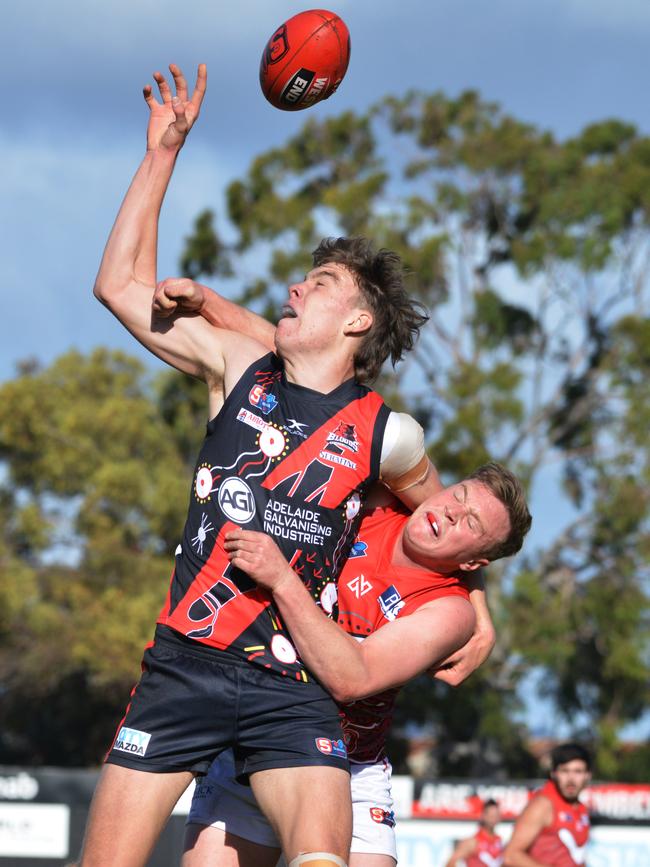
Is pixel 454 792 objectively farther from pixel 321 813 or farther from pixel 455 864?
pixel 321 813

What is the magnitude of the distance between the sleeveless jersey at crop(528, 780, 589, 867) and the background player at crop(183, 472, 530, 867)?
479 cm

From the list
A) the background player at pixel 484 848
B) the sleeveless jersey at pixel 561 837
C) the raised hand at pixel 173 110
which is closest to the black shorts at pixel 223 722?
the raised hand at pixel 173 110

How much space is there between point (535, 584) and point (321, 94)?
67.3ft

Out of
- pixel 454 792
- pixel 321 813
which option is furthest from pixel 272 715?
pixel 454 792

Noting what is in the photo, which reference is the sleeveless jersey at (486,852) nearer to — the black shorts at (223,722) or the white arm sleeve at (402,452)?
the white arm sleeve at (402,452)

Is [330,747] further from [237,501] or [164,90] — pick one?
[164,90]

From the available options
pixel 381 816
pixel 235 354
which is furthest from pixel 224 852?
pixel 235 354

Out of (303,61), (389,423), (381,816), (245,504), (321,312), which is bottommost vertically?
(381,816)

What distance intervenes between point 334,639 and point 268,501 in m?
0.51

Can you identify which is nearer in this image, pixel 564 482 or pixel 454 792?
pixel 454 792

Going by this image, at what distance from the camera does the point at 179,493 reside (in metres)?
28.0

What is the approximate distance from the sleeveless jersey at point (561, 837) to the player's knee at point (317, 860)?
593cm

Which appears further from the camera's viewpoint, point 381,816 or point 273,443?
point 381,816

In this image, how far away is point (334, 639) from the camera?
13.7 ft
